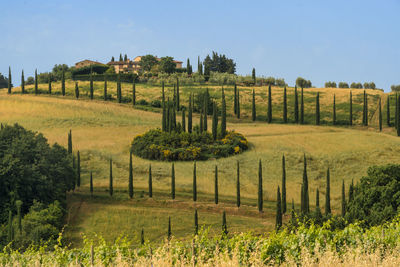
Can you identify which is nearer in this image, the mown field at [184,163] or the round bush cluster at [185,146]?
the mown field at [184,163]

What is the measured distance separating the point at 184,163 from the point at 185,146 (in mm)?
4519

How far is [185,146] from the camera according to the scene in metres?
83.5

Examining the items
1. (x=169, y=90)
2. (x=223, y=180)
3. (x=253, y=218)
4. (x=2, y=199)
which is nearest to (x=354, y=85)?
(x=169, y=90)

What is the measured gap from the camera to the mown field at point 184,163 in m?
60.3

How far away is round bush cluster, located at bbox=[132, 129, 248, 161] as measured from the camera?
8156 centimetres

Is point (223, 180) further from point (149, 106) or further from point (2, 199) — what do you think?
point (149, 106)

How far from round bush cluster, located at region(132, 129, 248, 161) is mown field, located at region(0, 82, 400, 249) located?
6.77 feet

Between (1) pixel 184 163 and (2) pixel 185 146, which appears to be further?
(2) pixel 185 146

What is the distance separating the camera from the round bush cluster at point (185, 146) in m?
81.6

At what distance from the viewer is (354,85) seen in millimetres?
152625

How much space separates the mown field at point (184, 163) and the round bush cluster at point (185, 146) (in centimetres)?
206

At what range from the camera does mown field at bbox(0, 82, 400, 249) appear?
6026 cm

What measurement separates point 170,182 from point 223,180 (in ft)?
24.5

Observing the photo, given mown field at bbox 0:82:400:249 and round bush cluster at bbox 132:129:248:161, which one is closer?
mown field at bbox 0:82:400:249
